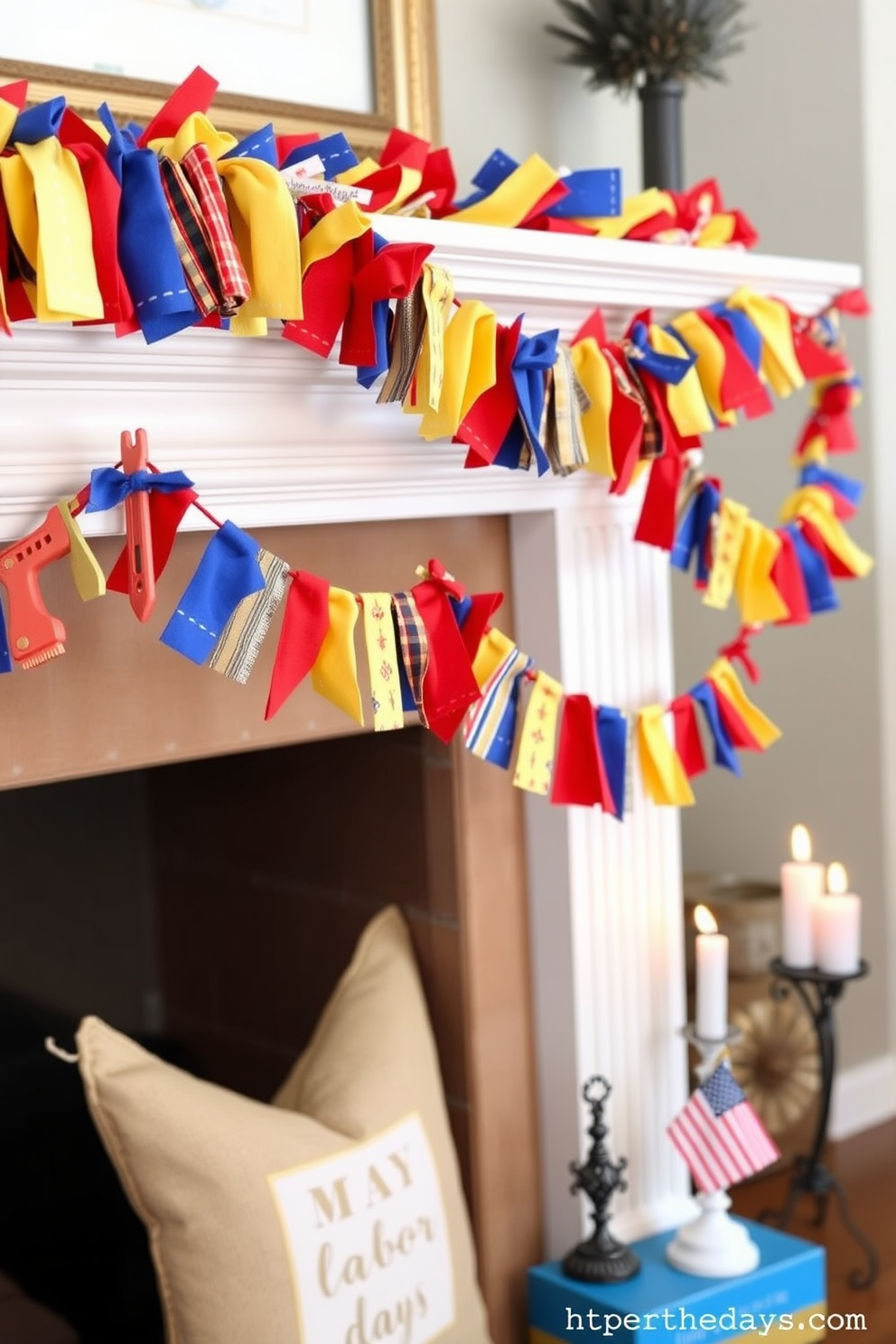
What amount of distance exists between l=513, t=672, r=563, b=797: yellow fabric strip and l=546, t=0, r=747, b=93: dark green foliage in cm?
77

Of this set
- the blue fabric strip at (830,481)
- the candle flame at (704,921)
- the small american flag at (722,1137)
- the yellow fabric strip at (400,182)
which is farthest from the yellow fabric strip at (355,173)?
the small american flag at (722,1137)

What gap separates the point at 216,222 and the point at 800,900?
1.15 meters

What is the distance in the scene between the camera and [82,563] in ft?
3.74

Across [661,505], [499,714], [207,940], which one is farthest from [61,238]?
[207,940]

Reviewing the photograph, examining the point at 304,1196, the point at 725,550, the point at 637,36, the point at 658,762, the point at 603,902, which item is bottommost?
the point at 304,1196

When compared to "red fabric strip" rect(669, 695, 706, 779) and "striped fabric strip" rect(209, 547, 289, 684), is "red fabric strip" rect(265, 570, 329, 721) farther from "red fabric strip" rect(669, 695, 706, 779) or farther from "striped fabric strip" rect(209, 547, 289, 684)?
"red fabric strip" rect(669, 695, 706, 779)

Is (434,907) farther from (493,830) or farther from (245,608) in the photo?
(245,608)

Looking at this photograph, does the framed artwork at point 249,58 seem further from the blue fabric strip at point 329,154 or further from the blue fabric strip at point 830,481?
the blue fabric strip at point 830,481

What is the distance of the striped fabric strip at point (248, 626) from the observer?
1.21 m

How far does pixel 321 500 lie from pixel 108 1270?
967 millimetres

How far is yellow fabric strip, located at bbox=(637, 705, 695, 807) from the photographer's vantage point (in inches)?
65.1

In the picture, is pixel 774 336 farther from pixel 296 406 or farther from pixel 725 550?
pixel 296 406

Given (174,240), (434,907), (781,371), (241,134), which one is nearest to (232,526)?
(174,240)

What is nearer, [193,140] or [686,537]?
[193,140]
